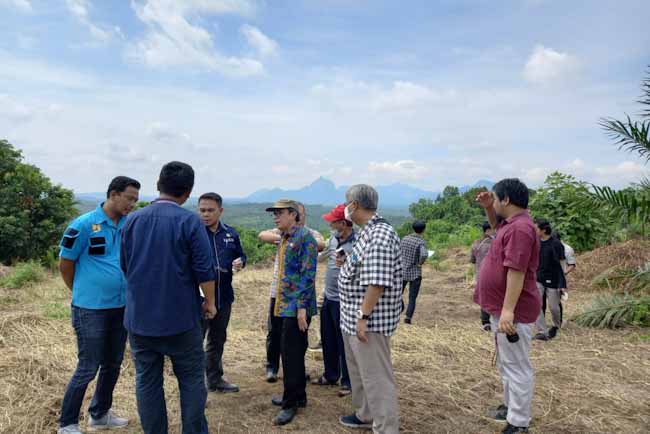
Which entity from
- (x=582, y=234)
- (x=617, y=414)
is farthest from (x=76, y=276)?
(x=582, y=234)

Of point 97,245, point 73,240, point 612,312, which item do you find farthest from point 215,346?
point 612,312

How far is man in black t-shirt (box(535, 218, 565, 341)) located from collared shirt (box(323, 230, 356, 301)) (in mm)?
3152

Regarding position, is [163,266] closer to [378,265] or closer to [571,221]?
[378,265]

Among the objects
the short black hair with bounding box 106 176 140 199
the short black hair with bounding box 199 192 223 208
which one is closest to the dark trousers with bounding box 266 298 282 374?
the short black hair with bounding box 199 192 223 208

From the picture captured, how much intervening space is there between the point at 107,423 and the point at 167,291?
1.60m

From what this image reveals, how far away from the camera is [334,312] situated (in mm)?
4133

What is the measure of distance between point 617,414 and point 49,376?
534 centimetres

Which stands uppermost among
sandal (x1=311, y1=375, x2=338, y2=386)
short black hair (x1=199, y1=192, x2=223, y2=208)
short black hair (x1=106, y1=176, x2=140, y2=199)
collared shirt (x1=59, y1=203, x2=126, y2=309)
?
short black hair (x1=106, y1=176, x2=140, y2=199)

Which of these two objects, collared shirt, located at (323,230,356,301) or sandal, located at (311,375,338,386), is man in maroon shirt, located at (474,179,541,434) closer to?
collared shirt, located at (323,230,356,301)

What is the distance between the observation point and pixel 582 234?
12523mm

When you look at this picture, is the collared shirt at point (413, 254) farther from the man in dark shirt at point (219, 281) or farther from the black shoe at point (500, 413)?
the man in dark shirt at point (219, 281)

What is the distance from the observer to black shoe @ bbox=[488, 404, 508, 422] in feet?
11.9

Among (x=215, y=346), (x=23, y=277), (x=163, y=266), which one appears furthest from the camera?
(x=23, y=277)

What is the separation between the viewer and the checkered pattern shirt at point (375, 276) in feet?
9.39
